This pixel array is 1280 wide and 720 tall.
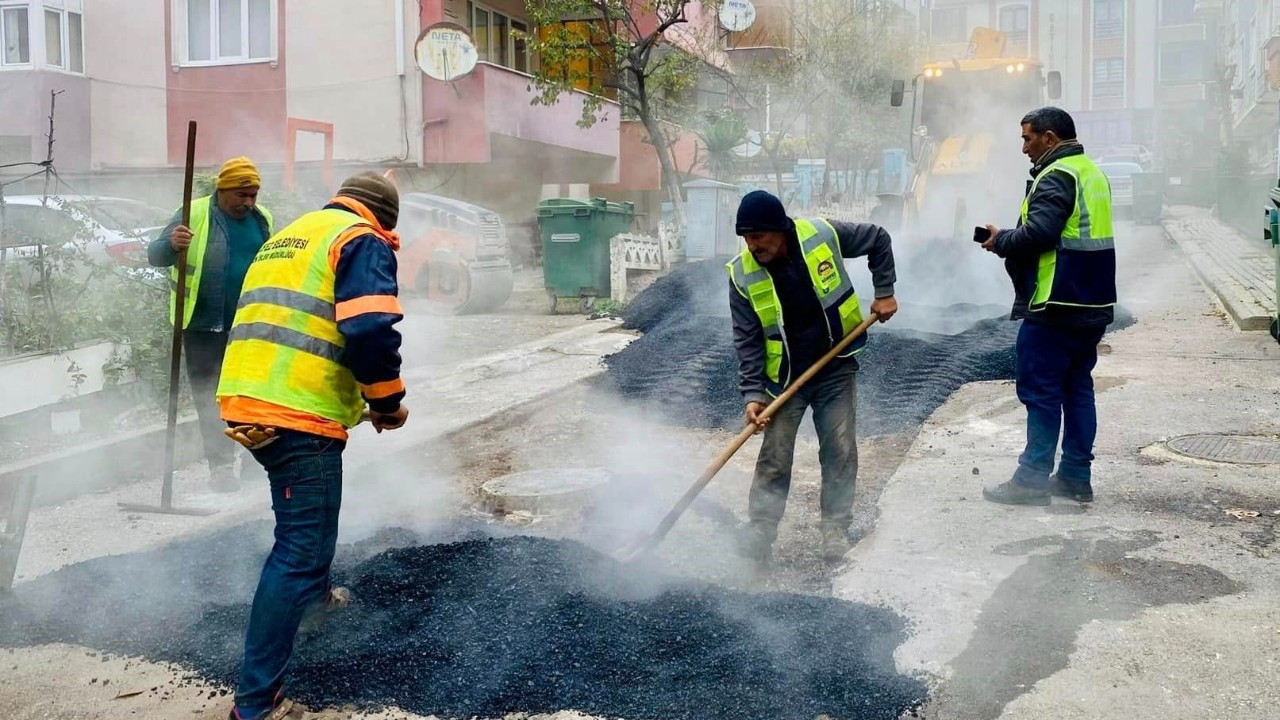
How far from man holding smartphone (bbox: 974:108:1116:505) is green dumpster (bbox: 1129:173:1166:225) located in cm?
2006

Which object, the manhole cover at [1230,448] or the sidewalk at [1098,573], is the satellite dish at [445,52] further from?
the manhole cover at [1230,448]

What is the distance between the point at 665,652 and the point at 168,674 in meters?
1.60

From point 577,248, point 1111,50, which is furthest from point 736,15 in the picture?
point 1111,50

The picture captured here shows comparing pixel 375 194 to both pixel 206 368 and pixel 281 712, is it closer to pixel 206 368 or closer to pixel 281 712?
pixel 281 712

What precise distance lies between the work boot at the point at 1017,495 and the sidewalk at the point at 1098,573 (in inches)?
2.1

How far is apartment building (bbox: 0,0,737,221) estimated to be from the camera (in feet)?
45.9

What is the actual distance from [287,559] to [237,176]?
2.77 m

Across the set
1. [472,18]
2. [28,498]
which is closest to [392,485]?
[28,498]

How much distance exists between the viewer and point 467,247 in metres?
12.5

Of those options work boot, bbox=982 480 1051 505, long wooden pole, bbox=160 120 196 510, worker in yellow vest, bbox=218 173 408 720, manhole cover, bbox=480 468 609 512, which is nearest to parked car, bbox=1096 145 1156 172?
work boot, bbox=982 480 1051 505

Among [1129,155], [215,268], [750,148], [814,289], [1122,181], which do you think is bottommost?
[814,289]

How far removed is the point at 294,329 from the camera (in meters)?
3.02

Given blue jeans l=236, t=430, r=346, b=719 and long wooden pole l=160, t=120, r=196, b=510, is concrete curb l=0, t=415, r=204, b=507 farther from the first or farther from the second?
blue jeans l=236, t=430, r=346, b=719

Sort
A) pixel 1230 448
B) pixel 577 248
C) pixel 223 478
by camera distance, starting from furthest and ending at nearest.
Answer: pixel 577 248
pixel 223 478
pixel 1230 448
